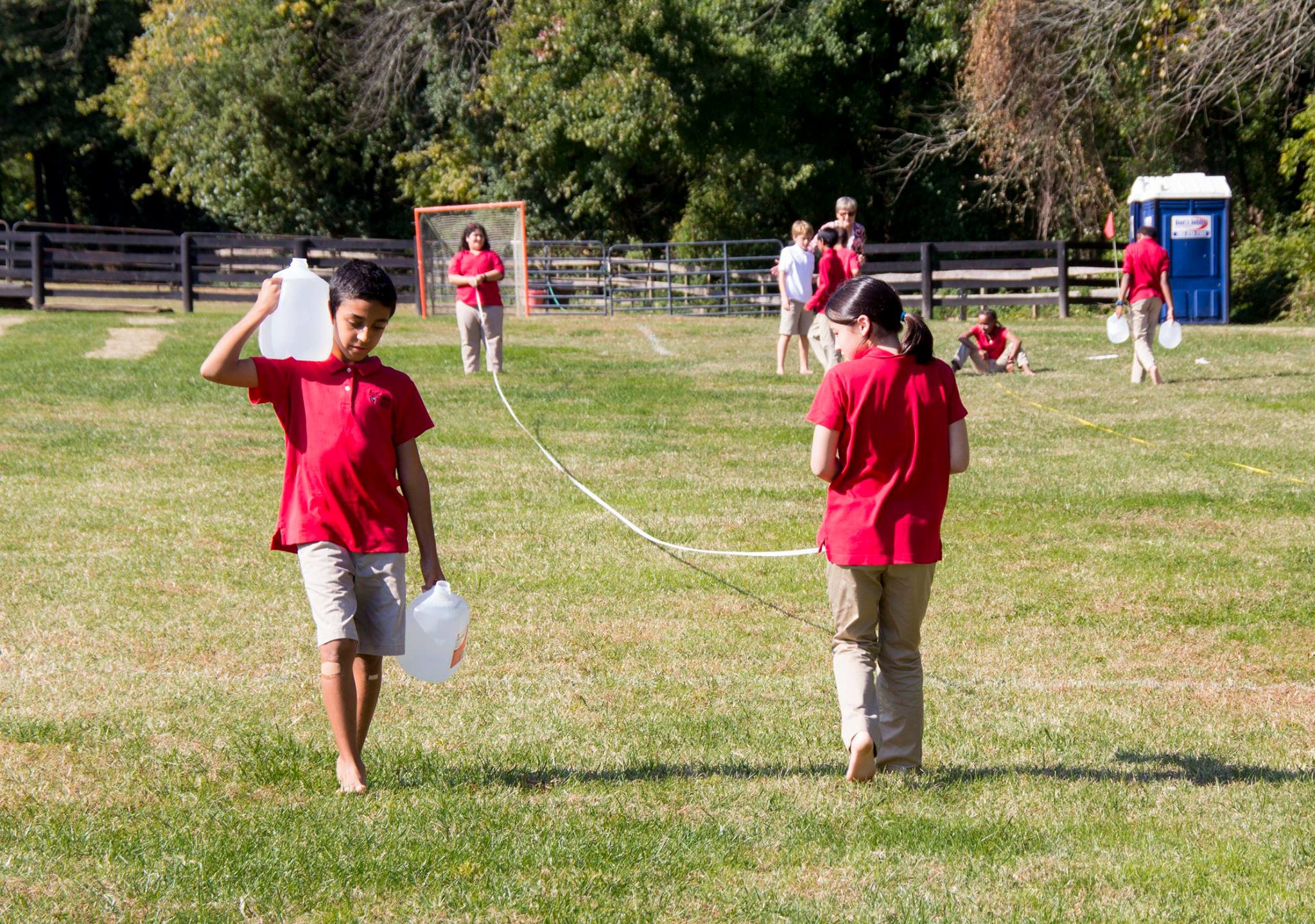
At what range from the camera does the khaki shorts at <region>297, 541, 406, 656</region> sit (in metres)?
4.50

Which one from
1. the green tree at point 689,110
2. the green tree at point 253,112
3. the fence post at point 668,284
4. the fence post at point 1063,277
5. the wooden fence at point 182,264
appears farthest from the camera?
the green tree at point 253,112

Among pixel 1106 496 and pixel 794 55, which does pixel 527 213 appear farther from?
pixel 1106 496

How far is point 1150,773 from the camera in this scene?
5.10 metres

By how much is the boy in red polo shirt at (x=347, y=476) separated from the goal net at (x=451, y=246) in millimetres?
23881

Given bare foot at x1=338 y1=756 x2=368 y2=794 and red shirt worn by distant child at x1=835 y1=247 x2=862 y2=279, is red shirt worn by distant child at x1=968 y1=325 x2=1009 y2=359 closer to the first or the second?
red shirt worn by distant child at x1=835 y1=247 x2=862 y2=279

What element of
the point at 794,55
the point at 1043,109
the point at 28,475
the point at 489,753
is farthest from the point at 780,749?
the point at 794,55

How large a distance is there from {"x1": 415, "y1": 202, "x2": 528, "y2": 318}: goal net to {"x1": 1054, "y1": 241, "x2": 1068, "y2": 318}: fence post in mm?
10066

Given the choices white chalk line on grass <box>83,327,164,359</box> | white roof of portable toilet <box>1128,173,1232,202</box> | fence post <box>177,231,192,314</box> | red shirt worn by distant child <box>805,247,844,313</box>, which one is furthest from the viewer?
fence post <box>177,231,192,314</box>

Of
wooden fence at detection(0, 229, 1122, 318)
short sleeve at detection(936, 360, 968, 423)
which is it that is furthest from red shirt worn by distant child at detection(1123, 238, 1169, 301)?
short sleeve at detection(936, 360, 968, 423)

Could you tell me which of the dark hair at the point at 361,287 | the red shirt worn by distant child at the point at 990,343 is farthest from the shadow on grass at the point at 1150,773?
the red shirt worn by distant child at the point at 990,343

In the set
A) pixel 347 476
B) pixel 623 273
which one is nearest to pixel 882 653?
pixel 347 476

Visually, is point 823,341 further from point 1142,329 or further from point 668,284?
point 668,284

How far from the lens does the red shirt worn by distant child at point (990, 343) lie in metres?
19.2

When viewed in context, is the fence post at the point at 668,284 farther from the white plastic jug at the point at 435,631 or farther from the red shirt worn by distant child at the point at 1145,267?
the white plastic jug at the point at 435,631
